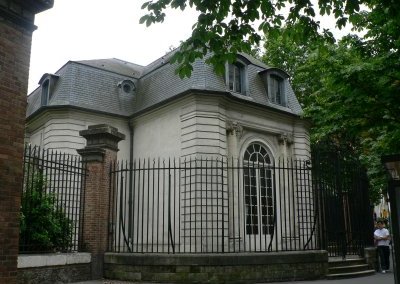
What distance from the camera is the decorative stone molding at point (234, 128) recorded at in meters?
→ 17.6

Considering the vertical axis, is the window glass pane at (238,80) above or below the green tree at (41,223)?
above

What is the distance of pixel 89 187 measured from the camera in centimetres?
1166

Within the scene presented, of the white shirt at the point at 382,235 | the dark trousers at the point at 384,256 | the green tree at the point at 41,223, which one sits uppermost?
the green tree at the point at 41,223

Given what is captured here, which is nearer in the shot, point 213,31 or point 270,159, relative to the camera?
point 213,31

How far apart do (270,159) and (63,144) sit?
28.2 ft

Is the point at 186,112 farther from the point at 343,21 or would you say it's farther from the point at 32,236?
the point at 343,21

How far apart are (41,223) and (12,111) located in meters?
5.02

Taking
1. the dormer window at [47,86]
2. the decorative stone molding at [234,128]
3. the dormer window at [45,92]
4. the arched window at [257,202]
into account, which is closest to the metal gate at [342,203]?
the arched window at [257,202]

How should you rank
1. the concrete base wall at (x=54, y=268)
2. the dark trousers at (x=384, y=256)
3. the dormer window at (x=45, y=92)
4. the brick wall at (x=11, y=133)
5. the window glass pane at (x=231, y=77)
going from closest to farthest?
1. the brick wall at (x=11, y=133)
2. the concrete base wall at (x=54, y=268)
3. the dark trousers at (x=384, y=256)
4. the window glass pane at (x=231, y=77)
5. the dormer window at (x=45, y=92)

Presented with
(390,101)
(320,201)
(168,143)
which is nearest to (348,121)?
(390,101)

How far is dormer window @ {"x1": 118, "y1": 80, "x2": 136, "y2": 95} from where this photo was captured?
67.5ft

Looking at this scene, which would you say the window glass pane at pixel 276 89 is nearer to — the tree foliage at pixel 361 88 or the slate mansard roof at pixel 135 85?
the slate mansard roof at pixel 135 85

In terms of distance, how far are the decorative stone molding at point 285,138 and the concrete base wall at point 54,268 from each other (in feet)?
35.4

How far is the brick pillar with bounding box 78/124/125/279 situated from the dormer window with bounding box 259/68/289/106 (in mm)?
9695
